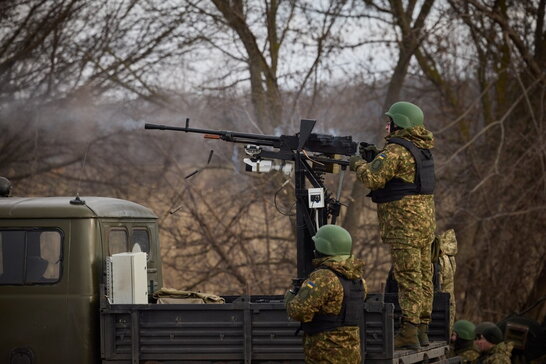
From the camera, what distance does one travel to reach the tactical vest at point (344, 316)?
7.14m

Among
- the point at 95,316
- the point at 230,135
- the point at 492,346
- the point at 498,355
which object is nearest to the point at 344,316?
the point at 95,316

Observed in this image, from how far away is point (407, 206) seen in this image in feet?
26.1

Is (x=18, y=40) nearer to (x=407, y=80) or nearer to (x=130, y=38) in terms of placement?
(x=130, y=38)

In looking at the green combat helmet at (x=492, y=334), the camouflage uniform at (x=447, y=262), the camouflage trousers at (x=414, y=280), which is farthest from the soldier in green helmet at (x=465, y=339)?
the camouflage trousers at (x=414, y=280)

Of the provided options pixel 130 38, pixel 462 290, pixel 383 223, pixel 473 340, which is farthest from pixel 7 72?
pixel 383 223

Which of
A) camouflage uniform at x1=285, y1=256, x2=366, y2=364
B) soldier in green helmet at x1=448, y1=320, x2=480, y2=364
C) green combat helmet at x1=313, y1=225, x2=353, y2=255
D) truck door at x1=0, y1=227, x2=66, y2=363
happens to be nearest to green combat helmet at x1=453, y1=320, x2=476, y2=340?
soldier in green helmet at x1=448, y1=320, x2=480, y2=364

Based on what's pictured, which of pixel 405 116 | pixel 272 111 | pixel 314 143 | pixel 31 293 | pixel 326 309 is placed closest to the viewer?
pixel 326 309

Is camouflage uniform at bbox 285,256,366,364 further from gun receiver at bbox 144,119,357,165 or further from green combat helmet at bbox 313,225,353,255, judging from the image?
gun receiver at bbox 144,119,357,165

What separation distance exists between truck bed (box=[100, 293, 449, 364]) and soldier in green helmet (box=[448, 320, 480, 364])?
12.8 ft

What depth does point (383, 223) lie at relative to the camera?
806 cm

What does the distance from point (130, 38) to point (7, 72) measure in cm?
214

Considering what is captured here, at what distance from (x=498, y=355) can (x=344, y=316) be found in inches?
169

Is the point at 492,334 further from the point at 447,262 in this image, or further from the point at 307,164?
the point at 307,164

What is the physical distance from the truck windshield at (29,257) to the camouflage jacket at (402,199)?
2.38 metres
